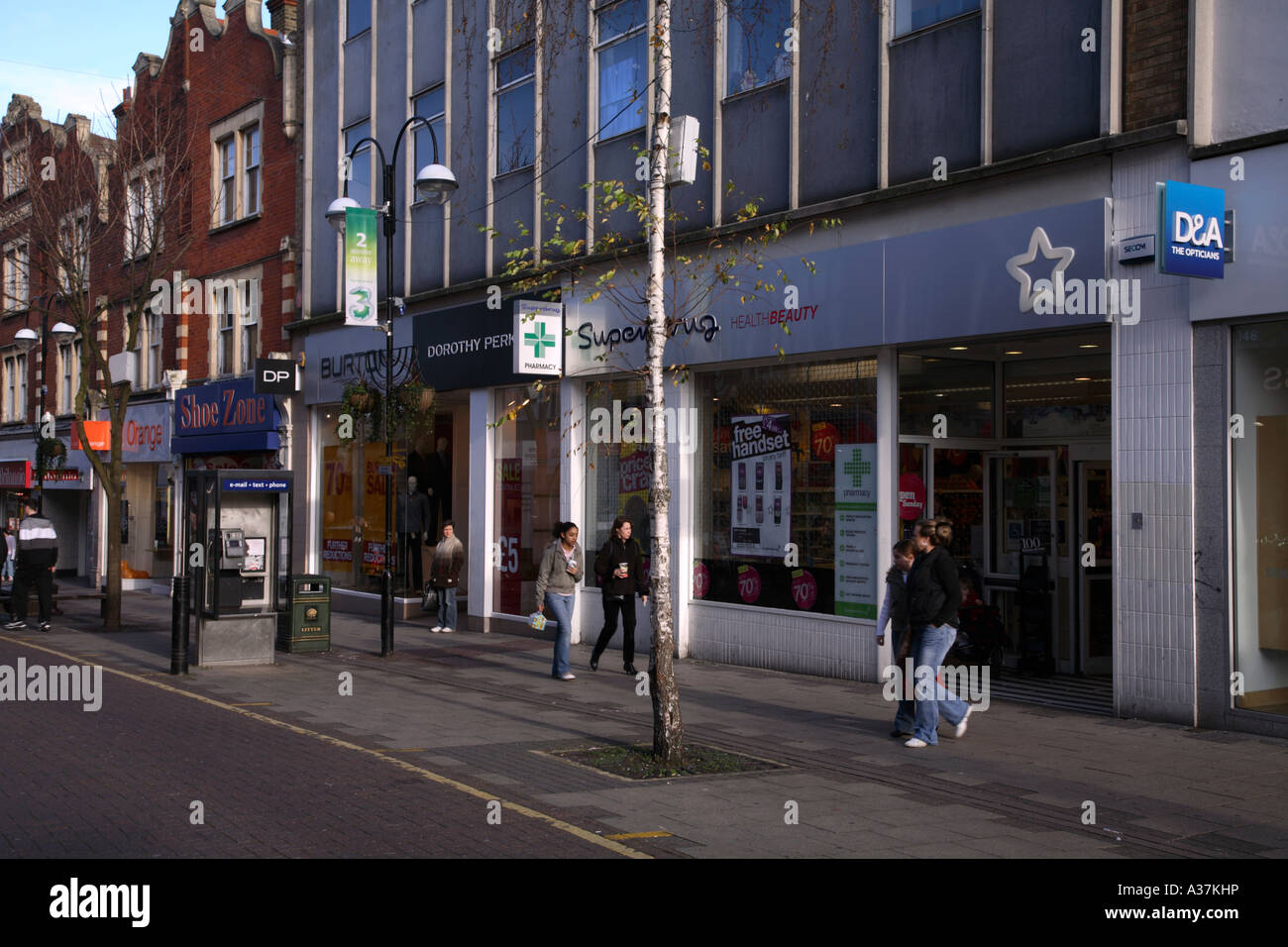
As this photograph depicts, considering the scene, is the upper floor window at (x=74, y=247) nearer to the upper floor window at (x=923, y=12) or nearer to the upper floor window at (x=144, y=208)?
the upper floor window at (x=144, y=208)

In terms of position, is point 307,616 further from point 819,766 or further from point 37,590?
point 819,766

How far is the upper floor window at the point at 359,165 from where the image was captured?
71.9 ft

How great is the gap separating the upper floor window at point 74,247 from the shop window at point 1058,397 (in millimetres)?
14088

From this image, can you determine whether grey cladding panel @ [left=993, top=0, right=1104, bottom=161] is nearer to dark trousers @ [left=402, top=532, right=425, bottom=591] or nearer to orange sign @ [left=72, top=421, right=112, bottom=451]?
dark trousers @ [left=402, top=532, right=425, bottom=591]

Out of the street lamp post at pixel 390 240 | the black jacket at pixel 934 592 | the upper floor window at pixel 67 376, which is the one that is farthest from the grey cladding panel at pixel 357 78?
the black jacket at pixel 934 592

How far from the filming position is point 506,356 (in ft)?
58.6

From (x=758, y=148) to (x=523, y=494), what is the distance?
6800mm

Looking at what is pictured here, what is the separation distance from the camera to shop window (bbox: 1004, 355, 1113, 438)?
12781 millimetres

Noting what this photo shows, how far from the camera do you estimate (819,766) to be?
8.98m

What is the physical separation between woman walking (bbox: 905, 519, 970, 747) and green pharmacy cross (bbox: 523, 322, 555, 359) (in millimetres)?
8188

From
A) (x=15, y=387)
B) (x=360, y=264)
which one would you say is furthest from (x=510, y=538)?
(x=15, y=387)

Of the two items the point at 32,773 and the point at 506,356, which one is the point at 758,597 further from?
the point at 32,773

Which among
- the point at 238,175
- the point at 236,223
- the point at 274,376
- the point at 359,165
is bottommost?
the point at 274,376

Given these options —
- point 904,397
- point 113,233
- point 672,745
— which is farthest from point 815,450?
point 113,233
